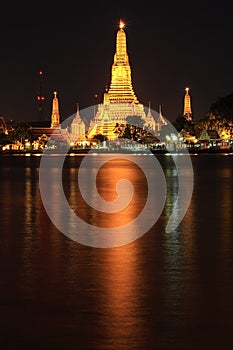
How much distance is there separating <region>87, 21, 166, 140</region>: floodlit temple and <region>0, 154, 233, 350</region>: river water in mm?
142049

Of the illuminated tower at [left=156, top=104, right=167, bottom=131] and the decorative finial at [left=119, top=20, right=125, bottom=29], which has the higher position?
the decorative finial at [left=119, top=20, right=125, bottom=29]

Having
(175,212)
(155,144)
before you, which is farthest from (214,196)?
(155,144)

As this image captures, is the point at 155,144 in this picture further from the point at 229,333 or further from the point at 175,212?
the point at 229,333

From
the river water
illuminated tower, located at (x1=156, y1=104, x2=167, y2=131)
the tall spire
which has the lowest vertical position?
the river water

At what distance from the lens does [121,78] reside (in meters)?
164

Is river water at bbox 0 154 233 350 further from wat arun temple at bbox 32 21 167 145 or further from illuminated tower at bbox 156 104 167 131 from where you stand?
illuminated tower at bbox 156 104 167 131

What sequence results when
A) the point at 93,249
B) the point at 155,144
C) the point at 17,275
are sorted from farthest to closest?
the point at 155,144 → the point at 93,249 → the point at 17,275

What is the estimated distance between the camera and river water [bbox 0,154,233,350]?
8094mm

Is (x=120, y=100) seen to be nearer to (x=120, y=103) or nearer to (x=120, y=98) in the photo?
(x=120, y=98)

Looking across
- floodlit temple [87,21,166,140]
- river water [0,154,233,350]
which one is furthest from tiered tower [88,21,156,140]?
river water [0,154,233,350]

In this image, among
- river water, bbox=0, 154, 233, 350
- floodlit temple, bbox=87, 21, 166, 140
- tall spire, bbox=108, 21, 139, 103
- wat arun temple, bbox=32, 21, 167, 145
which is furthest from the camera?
tall spire, bbox=108, 21, 139, 103

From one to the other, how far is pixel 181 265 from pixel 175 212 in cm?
887

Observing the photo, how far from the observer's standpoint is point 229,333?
323 inches

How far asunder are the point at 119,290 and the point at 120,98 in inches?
6045
